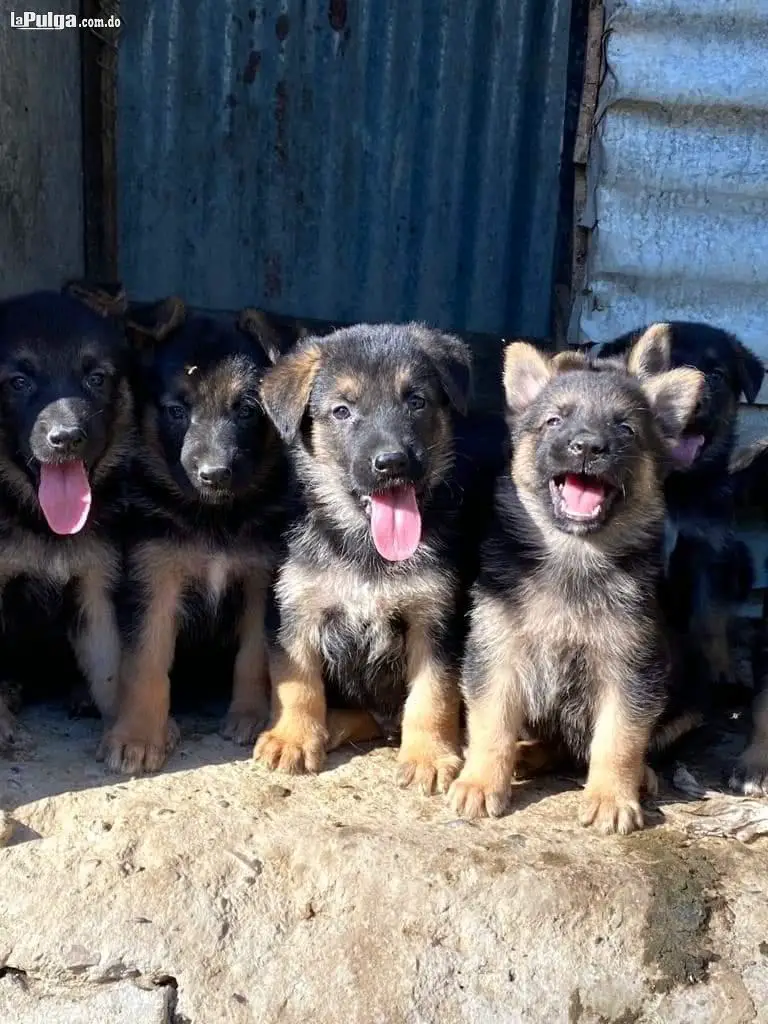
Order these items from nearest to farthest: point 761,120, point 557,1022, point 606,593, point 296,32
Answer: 1. point 557,1022
2. point 606,593
3. point 761,120
4. point 296,32

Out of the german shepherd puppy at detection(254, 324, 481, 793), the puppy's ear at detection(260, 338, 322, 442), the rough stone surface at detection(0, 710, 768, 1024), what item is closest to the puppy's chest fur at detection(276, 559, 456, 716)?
the german shepherd puppy at detection(254, 324, 481, 793)

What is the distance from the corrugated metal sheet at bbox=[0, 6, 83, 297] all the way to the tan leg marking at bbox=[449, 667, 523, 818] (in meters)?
3.02

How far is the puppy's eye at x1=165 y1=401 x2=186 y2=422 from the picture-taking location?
4465 mm

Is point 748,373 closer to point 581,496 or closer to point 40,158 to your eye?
point 581,496

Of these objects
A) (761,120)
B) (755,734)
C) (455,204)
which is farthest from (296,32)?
(755,734)

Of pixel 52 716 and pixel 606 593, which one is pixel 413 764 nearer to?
pixel 606 593

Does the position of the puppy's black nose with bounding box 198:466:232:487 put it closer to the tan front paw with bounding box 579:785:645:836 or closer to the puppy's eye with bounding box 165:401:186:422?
the puppy's eye with bounding box 165:401:186:422

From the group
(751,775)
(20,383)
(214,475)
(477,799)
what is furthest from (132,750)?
(751,775)

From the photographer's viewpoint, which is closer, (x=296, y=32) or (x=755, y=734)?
(x=755, y=734)

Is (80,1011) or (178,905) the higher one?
(178,905)

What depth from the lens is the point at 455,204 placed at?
299 inches

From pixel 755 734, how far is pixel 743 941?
3.56 feet

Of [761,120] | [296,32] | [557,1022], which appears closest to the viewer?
[557,1022]

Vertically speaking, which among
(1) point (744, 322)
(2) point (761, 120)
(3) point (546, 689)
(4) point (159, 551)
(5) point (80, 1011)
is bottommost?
(5) point (80, 1011)
